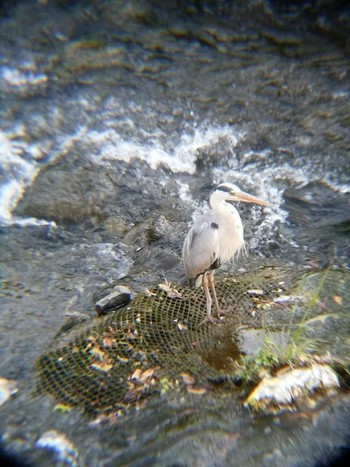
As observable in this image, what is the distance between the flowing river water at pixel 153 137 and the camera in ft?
12.3

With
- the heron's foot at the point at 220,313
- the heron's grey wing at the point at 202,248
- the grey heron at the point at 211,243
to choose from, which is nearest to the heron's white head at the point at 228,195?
the grey heron at the point at 211,243

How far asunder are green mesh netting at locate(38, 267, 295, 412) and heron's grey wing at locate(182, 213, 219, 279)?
0.91ft

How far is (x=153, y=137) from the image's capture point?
5.24 m

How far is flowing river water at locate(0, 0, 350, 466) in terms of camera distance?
3.75m

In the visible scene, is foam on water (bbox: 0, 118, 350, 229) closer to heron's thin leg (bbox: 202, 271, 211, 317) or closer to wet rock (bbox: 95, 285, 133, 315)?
heron's thin leg (bbox: 202, 271, 211, 317)

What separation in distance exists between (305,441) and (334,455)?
0.14 m

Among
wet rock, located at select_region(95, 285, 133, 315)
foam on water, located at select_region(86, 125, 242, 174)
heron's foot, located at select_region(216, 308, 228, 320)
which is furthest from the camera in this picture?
foam on water, located at select_region(86, 125, 242, 174)

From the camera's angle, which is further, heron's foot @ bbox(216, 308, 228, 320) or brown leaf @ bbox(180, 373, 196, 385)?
heron's foot @ bbox(216, 308, 228, 320)

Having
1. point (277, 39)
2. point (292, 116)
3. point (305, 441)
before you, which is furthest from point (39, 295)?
point (277, 39)

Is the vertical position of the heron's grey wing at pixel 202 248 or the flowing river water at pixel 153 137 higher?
the flowing river water at pixel 153 137

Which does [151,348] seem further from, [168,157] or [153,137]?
[153,137]

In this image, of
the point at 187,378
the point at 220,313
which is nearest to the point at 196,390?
the point at 187,378

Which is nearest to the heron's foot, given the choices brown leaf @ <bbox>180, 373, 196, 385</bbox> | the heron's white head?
brown leaf @ <bbox>180, 373, 196, 385</bbox>

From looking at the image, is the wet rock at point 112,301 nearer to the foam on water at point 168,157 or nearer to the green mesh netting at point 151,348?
the green mesh netting at point 151,348
